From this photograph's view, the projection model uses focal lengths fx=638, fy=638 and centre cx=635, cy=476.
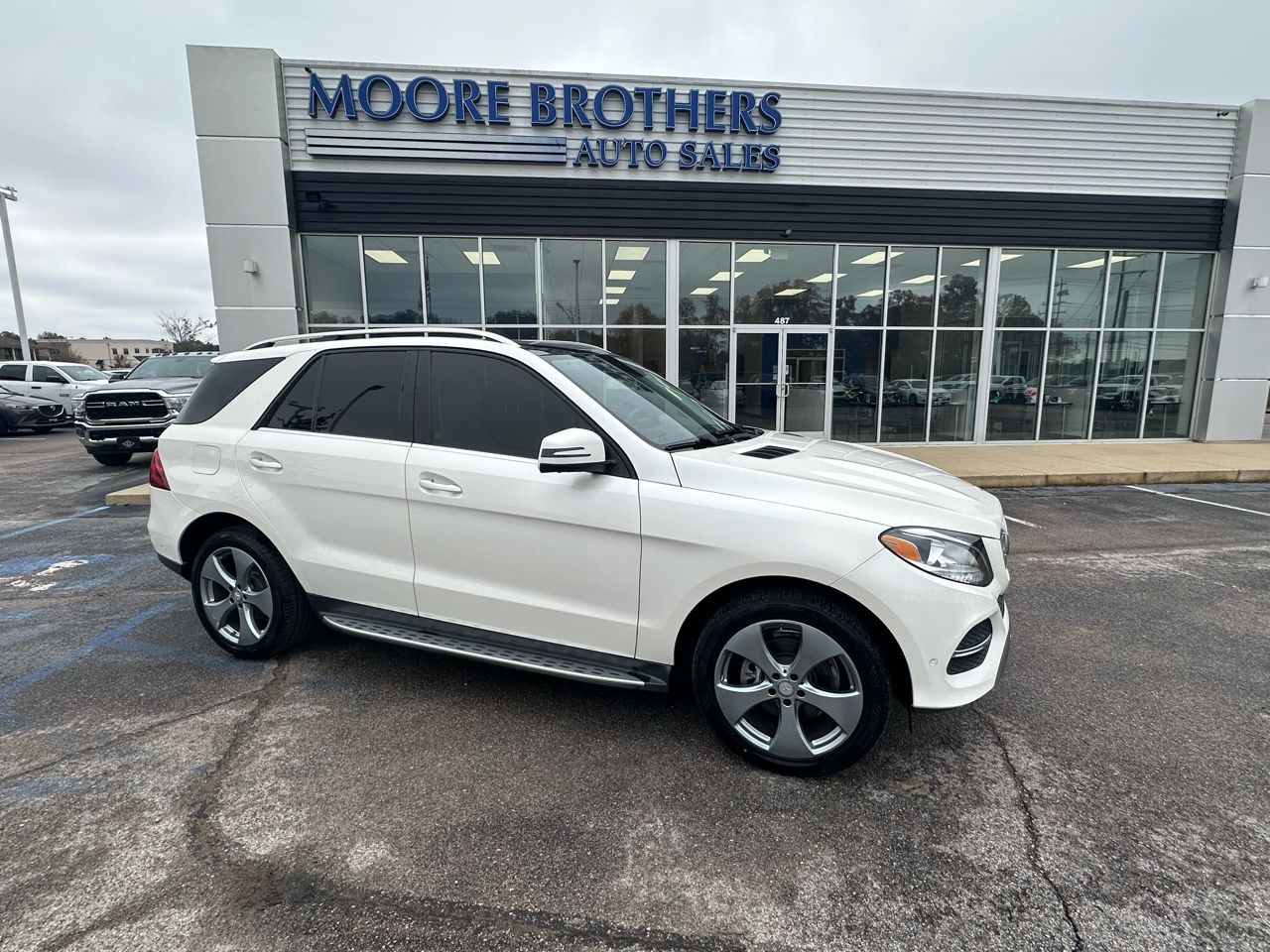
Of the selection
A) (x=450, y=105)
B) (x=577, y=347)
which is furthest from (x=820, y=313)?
(x=577, y=347)

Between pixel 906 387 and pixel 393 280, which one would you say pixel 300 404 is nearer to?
pixel 393 280

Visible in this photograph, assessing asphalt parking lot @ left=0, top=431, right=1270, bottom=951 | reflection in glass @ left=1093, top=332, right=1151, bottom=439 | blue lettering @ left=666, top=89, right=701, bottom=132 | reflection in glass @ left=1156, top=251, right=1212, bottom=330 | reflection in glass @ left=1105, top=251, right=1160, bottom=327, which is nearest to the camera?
asphalt parking lot @ left=0, top=431, right=1270, bottom=951

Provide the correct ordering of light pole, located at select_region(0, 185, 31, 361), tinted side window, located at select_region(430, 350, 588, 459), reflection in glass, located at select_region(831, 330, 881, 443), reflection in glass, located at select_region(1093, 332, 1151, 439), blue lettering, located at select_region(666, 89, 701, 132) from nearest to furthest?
tinted side window, located at select_region(430, 350, 588, 459) < blue lettering, located at select_region(666, 89, 701, 132) < reflection in glass, located at select_region(831, 330, 881, 443) < reflection in glass, located at select_region(1093, 332, 1151, 439) < light pole, located at select_region(0, 185, 31, 361)

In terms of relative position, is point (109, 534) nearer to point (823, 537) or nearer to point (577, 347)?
point (577, 347)

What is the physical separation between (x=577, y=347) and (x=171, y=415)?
10276 millimetres

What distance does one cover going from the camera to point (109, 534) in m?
6.71

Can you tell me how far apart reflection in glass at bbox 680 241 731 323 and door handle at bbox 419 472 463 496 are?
988cm

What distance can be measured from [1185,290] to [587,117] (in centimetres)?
1279

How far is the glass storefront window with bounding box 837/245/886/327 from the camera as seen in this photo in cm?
1258

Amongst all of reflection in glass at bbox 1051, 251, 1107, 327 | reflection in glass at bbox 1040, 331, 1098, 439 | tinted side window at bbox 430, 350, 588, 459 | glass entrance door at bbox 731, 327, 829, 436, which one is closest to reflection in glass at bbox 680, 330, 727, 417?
glass entrance door at bbox 731, 327, 829, 436

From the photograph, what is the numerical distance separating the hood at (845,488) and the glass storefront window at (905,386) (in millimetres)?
10577

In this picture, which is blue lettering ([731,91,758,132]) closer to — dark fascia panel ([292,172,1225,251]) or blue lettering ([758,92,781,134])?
blue lettering ([758,92,781,134])

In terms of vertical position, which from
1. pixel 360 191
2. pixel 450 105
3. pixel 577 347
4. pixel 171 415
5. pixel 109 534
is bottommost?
pixel 109 534

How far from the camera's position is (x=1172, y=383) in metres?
13.7
